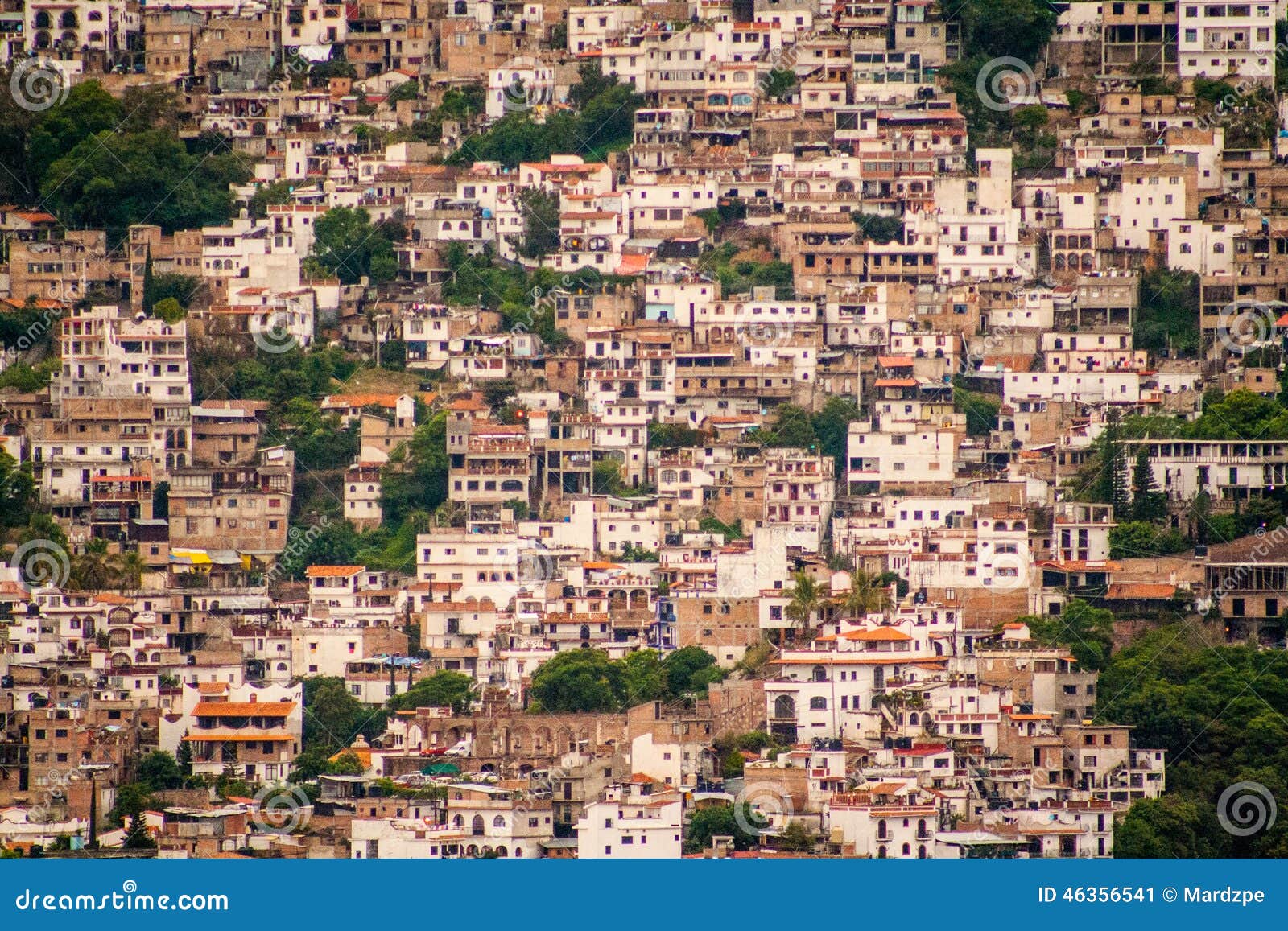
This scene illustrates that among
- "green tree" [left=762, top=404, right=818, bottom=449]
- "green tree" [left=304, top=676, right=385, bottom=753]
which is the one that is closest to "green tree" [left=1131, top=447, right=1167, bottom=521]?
"green tree" [left=762, top=404, right=818, bottom=449]

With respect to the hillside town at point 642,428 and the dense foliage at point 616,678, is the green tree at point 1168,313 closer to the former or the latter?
Answer: the hillside town at point 642,428

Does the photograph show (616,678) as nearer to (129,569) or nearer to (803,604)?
(803,604)

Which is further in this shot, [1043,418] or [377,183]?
[377,183]

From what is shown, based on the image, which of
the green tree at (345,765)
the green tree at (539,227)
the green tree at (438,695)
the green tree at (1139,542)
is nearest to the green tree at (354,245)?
the green tree at (539,227)

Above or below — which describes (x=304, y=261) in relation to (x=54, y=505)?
above

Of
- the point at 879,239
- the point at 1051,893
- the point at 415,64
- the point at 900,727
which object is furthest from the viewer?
the point at 415,64

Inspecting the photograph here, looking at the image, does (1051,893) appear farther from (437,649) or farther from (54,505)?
(54,505)

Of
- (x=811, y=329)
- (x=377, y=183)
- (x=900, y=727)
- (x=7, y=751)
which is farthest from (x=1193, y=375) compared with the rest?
(x=7, y=751)

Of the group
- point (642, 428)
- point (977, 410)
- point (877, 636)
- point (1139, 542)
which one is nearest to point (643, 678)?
point (877, 636)
